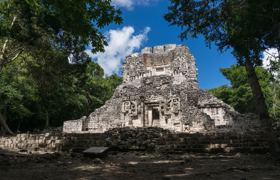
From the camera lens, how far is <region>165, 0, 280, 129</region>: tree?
695cm

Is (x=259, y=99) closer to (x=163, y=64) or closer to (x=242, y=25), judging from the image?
(x=242, y=25)

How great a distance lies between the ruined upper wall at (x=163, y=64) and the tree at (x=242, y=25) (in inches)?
547

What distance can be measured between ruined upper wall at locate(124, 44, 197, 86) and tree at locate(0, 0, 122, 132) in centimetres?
1285

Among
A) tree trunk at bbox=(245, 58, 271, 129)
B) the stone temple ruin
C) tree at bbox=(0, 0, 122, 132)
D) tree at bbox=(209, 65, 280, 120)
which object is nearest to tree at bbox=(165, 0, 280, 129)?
tree trunk at bbox=(245, 58, 271, 129)

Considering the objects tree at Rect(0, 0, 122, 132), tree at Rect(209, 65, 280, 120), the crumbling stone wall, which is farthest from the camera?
tree at Rect(209, 65, 280, 120)

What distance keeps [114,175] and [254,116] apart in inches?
533

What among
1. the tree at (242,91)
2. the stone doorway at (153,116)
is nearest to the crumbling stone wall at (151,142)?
the stone doorway at (153,116)

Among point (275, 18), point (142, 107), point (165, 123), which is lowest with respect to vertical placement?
point (165, 123)

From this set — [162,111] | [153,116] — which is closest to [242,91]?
[153,116]

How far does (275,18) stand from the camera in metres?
6.98

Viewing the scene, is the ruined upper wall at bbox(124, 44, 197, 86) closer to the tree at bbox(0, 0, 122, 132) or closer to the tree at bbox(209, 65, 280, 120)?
the tree at bbox(209, 65, 280, 120)

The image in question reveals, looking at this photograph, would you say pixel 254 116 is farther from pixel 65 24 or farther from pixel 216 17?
pixel 65 24

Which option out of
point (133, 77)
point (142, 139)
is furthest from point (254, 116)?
point (133, 77)

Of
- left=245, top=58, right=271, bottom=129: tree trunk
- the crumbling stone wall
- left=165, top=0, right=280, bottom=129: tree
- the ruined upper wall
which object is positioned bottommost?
the crumbling stone wall
